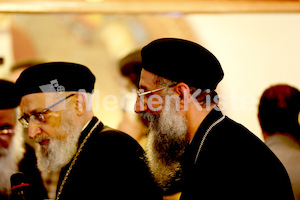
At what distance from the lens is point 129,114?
9.72 feet

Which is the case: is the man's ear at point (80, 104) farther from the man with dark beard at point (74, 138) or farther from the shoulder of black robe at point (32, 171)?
the shoulder of black robe at point (32, 171)

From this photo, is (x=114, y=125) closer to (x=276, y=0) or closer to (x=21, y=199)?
(x=21, y=199)

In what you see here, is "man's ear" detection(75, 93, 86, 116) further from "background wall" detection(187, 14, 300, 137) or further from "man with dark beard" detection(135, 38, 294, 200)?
"background wall" detection(187, 14, 300, 137)

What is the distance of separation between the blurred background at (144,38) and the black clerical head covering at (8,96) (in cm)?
12

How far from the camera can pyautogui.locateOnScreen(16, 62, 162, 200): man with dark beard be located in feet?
6.76

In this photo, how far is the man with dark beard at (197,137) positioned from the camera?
1.60 m

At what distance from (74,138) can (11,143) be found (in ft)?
2.83

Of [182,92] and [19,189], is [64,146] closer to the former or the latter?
[19,189]

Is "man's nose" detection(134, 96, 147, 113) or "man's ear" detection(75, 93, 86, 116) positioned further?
"man's ear" detection(75, 93, 86, 116)

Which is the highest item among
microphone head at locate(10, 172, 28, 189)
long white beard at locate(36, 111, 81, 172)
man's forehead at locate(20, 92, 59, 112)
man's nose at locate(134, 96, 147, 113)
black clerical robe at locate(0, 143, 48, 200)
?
man's forehead at locate(20, 92, 59, 112)

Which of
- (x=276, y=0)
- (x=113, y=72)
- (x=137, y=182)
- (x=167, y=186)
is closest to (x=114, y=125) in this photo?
(x=113, y=72)

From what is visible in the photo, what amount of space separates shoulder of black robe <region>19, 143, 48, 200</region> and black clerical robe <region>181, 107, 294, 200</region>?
132 centimetres

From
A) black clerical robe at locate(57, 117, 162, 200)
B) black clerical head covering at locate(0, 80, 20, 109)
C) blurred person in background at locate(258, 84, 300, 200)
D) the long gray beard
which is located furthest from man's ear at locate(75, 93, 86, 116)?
blurred person in background at locate(258, 84, 300, 200)

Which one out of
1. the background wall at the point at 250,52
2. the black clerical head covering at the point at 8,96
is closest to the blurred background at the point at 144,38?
the background wall at the point at 250,52
